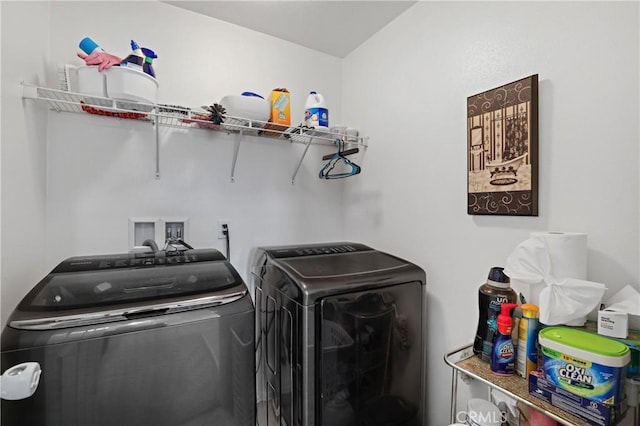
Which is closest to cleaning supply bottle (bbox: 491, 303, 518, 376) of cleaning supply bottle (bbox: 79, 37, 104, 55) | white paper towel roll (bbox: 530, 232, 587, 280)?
white paper towel roll (bbox: 530, 232, 587, 280)

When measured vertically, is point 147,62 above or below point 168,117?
above

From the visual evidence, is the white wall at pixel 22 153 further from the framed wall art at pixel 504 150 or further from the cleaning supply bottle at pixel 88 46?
the framed wall art at pixel 504 150

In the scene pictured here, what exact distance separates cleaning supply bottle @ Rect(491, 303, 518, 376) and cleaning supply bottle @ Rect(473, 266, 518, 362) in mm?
38

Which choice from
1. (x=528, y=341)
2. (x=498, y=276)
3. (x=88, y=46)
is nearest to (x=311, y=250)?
(x=498, y=276)

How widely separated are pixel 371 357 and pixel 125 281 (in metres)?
1.03

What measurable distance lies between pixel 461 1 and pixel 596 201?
1072 millimetres

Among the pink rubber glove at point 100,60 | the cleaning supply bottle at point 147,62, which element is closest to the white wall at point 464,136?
the cleaning supply bottle at point 147,62

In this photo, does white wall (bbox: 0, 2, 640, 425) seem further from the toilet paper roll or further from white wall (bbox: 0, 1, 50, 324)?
the toilet paper roll

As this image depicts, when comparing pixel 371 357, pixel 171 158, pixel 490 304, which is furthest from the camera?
pixel 171 158

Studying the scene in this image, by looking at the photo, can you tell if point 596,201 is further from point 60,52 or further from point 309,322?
point 60,52

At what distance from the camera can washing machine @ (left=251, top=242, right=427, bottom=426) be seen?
3.81 feet

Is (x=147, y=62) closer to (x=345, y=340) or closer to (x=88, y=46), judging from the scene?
(x=88, y=46)

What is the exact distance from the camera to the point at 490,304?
1.12 m

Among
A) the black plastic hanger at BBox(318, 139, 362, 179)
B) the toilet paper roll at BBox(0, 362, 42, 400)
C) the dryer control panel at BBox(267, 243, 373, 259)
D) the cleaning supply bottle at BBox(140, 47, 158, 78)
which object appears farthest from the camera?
the black plastic hanger at BBox(318, 139, 362, 179)
